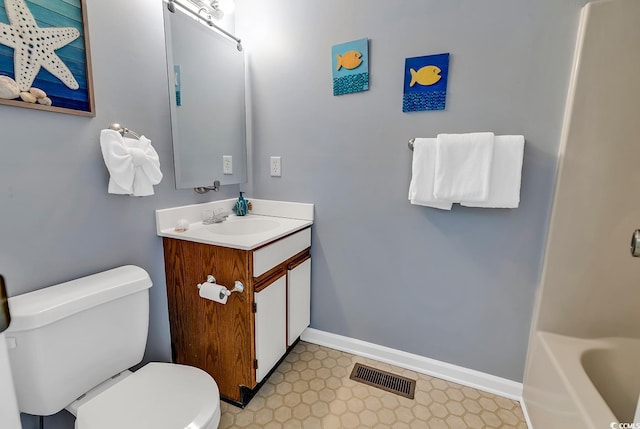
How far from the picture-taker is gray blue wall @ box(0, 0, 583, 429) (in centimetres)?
108

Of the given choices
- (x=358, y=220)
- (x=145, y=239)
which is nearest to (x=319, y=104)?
(x=358, y=220)

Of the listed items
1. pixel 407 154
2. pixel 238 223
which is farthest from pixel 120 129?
pixel 407 154

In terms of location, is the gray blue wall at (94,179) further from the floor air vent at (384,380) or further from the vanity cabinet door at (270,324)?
the floor air vent at (384,380)

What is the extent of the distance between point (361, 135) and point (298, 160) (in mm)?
423

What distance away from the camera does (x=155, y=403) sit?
3.13 feet

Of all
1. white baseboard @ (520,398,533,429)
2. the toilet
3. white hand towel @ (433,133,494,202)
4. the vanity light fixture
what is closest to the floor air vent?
white baseboard @ (520,398,533,429)

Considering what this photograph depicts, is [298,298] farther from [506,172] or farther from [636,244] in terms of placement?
[636,244]

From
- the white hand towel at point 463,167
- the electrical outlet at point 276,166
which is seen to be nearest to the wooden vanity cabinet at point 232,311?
the electrical outlet at point 276,166

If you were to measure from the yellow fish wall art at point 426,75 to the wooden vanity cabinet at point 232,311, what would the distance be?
1.06 meters

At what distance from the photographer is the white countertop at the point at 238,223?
1296 mm

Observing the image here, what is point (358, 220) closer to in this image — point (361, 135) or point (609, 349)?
point (361, 135)

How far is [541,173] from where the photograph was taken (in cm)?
130

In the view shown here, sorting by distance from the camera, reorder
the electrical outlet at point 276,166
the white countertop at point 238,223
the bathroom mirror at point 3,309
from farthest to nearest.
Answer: the electrical outlet at point 276,166 < the white countertop at point 238,223 < the bathroom mirror at point 3,309

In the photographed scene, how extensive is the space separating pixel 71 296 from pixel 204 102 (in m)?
1.12
